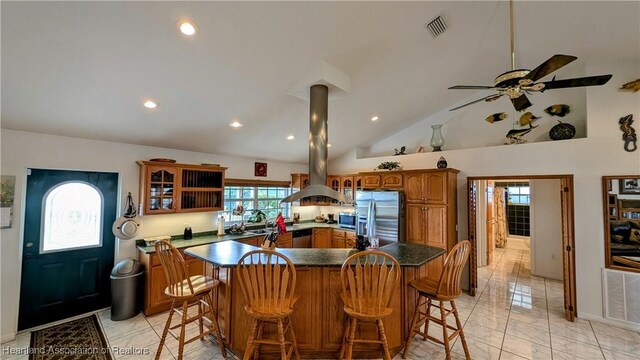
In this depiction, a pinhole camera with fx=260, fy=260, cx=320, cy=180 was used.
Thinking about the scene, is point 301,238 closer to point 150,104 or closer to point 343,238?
point 343,238

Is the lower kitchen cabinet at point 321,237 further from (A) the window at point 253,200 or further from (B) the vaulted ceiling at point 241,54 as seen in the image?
(B) the vaulted ceiling at point 241,54

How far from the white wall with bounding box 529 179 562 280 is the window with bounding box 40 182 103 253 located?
7539 mm

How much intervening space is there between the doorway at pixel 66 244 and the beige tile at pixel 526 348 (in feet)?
16.6

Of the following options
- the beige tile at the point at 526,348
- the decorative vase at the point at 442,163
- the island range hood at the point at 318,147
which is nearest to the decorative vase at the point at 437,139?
the decorative vase at the point at 442,163

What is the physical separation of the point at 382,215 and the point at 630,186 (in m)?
3.19

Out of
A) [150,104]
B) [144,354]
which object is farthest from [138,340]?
[150,104]

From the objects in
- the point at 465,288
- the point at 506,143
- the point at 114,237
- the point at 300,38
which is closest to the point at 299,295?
the point at 300,38

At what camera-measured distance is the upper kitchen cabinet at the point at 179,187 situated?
12.2ft

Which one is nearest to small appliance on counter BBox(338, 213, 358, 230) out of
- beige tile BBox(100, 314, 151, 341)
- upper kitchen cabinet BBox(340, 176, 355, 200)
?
upper kitchen cabinet BBox(340, 176, 355, 200)

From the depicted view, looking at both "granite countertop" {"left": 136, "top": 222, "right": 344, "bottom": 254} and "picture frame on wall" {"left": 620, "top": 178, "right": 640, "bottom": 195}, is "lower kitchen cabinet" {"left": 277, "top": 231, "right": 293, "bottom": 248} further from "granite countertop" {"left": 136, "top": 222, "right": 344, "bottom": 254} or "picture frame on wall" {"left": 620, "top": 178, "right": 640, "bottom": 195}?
"picture frame on wall" {"left": 620, "top": 178, "right": 640, "bottom": 195}

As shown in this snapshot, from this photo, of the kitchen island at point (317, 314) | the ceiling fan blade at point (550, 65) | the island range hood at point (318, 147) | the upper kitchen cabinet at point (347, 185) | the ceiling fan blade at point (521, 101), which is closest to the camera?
the ceiling fan blade at point (550, 65)

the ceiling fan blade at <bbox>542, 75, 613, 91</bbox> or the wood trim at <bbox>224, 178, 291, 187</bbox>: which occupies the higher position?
the ceiling fan blade at <bbox>542, 75, 613, 91</bbox>

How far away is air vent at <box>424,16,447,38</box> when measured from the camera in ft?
8.61

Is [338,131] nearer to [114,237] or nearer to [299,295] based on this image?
[299,295]
